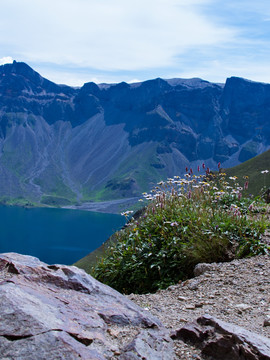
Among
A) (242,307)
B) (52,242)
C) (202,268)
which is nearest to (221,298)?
(242,307)

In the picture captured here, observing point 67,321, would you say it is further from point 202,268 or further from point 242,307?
point 202,268

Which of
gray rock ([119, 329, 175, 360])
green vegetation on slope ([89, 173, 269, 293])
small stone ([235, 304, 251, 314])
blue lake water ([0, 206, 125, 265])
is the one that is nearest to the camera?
gray rock ([119, 329, 175, 360])

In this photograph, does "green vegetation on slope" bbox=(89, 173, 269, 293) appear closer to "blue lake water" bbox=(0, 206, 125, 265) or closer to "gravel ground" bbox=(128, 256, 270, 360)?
"gravel ground" bbox=(128, 256, 270, 360)

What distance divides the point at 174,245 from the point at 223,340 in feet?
16.1

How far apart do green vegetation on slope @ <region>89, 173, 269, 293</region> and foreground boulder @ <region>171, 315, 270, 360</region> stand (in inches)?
146

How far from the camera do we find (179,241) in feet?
31.8

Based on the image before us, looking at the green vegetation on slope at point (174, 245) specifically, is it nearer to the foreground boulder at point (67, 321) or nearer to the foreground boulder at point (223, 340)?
the foreground boulder at point (67, 321)

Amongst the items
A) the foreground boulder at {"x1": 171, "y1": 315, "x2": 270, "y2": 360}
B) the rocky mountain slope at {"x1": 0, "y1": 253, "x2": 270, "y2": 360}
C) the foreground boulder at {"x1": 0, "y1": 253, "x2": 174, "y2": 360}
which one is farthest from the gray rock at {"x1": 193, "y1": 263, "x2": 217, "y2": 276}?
the foreground boulder at {"x1": 171, "y1": 315, "x2": 270, "y2": 360}

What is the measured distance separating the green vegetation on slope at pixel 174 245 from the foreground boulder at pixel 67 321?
11.3 feet

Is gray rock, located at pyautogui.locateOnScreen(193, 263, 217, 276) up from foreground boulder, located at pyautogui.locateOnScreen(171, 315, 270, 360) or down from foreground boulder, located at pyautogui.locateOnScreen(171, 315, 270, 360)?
down

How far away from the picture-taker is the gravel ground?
5719mm

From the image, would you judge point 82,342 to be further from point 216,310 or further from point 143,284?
point 143,284

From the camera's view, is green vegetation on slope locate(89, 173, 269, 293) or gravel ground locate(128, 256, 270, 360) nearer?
gravel ground locate(128, 256, 270, 360)

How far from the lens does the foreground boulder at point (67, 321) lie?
385 centimetres
